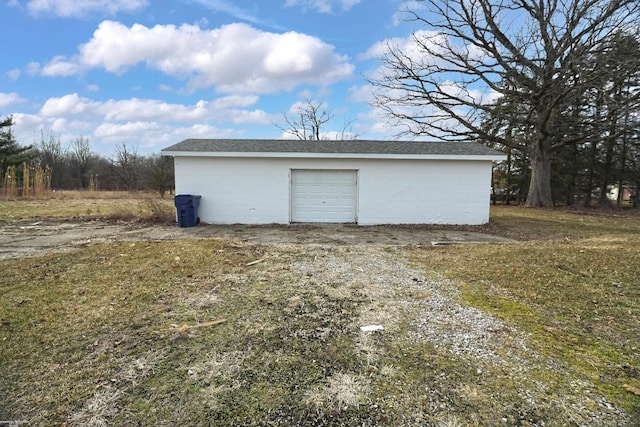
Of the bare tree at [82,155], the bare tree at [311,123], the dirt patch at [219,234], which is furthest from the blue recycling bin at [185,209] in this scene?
the bare tree at [82,155]

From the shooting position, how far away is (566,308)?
3.52m

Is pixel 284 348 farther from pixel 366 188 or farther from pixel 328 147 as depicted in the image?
pixel 328 147

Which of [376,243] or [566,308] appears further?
[376,243]

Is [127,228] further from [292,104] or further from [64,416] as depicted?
[292,104]

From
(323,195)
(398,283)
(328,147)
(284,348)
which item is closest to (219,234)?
(323,195)

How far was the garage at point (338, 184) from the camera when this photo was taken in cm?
1005

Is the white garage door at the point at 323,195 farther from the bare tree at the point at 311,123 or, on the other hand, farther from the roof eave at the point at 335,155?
the bare tree at the point at 311,123

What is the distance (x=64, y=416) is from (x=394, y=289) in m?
3.40

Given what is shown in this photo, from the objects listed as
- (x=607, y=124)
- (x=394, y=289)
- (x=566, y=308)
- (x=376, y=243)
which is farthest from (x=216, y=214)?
(x=607, y=124)

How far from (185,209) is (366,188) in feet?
18.5

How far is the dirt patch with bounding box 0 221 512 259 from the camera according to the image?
7184mm

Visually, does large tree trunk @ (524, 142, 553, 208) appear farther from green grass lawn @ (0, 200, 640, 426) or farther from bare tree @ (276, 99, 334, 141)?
bare tree @ (276, 99, 334, 141)

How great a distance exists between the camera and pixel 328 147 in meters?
10.4

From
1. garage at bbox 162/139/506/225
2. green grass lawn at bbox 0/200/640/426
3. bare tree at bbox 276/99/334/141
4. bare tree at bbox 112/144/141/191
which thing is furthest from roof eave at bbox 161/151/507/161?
bare tree at bbox 112/144/141/191
